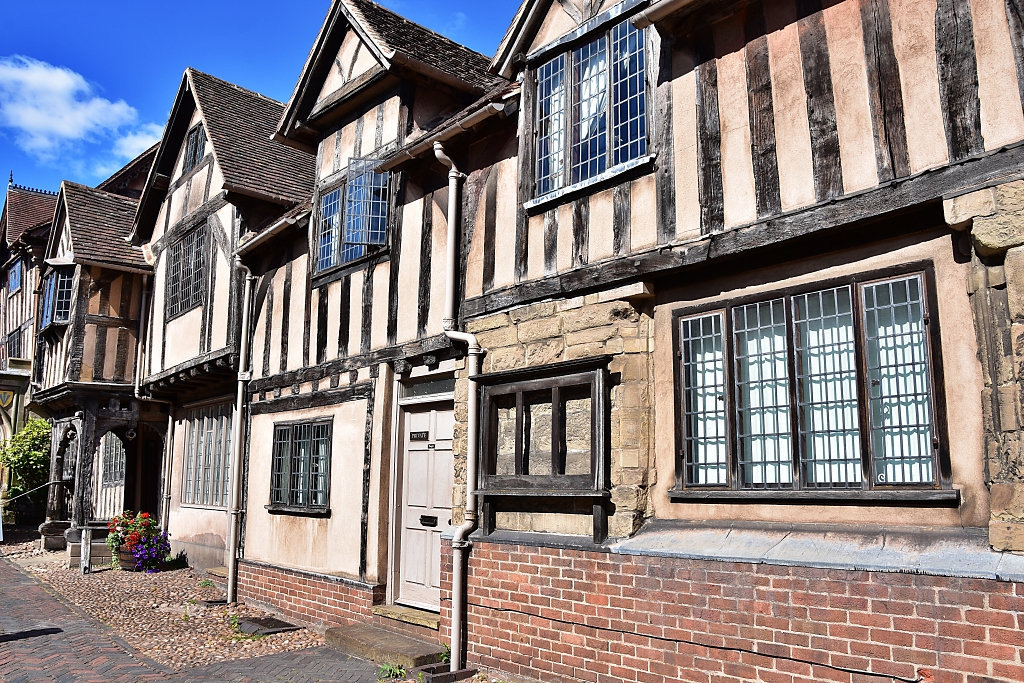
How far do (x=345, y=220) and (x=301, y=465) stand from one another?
138 inches

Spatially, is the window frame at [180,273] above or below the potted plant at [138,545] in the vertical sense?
above

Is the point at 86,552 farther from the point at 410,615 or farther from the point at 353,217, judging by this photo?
the point at 410,615

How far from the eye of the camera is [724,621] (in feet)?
18.5

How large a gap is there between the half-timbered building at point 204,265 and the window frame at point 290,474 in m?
1.17

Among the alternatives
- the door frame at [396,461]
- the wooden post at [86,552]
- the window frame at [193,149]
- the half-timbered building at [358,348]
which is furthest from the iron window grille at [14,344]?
the door frame at [396,461]

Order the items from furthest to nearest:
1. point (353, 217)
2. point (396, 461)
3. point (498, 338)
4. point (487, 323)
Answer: point (353, 217) < point (396, 461) < point (487, 323) < point (498, 338)

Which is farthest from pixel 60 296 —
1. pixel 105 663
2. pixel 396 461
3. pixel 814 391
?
pixel 814 391

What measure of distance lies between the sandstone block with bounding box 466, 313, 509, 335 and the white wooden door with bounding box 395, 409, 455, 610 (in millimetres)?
1216

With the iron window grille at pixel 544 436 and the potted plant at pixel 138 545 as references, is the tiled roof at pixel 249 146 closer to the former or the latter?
the potted plant at pixel 138 545

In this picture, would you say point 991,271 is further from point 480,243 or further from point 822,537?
point 480,243

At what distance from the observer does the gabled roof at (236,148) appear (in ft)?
47.4

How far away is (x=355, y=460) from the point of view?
404 inches

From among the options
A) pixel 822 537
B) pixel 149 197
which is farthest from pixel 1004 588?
pixel 149 197

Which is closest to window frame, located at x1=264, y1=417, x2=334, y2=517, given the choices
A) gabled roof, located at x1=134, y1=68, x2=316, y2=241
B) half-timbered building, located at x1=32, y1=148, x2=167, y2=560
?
gabled roof, located at x1=134, y1=68, x2=316, y2=241
